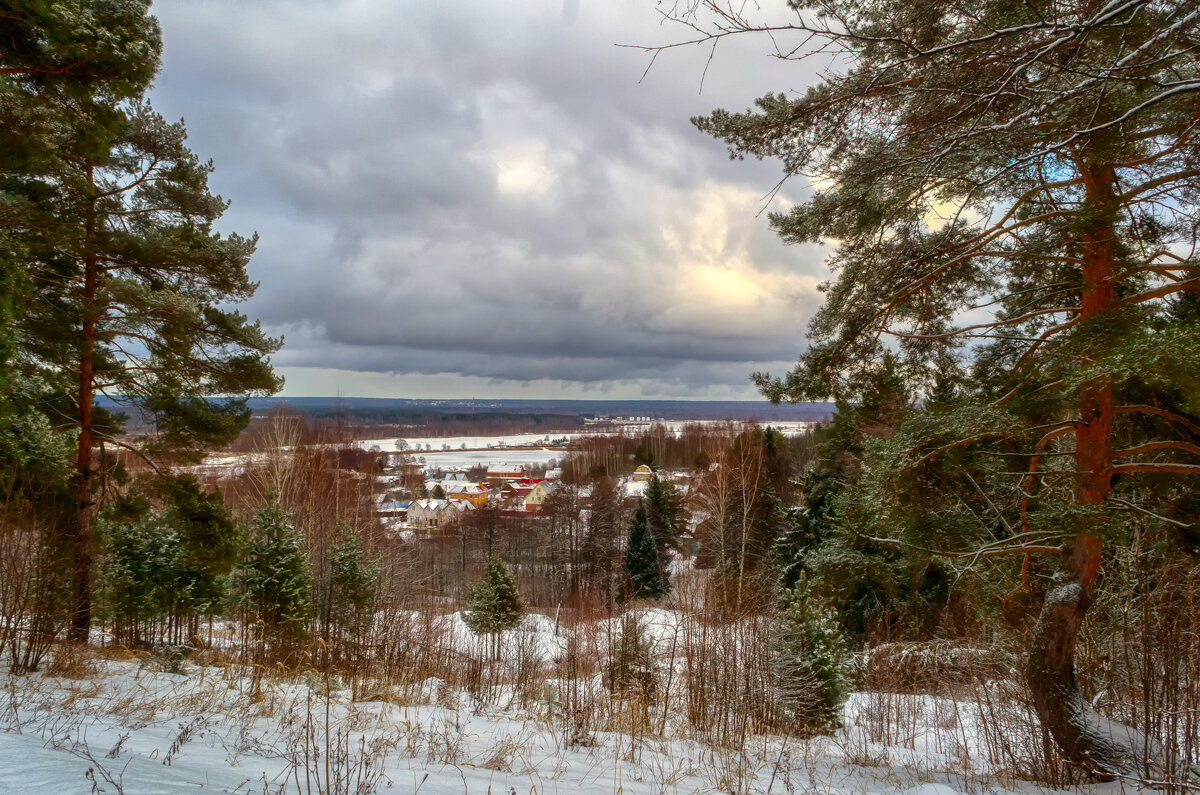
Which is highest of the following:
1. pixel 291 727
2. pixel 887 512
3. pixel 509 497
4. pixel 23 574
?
pixel 887 512

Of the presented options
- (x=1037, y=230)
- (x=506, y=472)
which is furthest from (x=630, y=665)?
(x=506, y=472)

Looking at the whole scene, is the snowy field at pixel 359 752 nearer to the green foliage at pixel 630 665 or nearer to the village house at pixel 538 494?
the green foliage at pixel 630 665

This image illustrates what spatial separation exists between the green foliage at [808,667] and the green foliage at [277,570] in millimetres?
9421

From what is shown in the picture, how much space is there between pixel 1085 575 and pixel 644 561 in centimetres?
2478

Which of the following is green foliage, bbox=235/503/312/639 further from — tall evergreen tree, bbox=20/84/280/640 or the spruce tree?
the spruce tree

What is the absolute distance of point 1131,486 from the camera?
5801mm

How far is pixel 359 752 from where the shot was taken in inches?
156

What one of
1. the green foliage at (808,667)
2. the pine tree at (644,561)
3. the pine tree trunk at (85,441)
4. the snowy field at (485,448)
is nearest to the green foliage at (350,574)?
the pine tree trunk at (85,441)

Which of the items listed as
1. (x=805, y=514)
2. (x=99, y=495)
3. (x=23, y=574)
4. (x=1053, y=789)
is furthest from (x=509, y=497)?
(x=1053, y=789)

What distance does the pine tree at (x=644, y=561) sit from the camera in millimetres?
Result: 28406

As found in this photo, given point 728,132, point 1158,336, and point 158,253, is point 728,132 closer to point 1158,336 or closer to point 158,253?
point 1158,336

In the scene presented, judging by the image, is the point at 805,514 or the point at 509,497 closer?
the point at 805,514

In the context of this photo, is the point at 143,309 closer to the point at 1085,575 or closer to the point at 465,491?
the point at 1085,575

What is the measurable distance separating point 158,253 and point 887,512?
11022 millimetres
